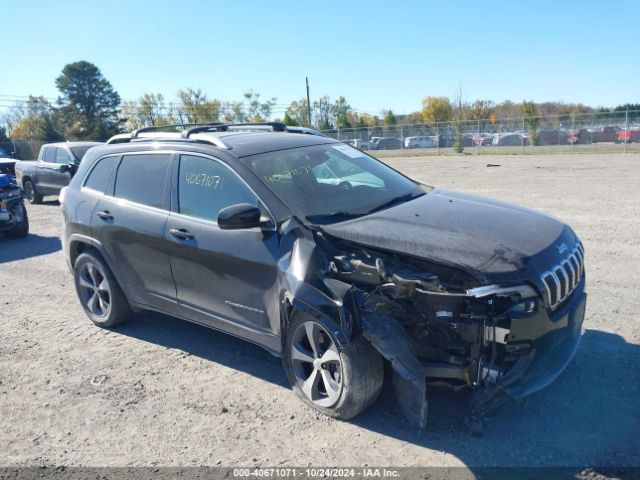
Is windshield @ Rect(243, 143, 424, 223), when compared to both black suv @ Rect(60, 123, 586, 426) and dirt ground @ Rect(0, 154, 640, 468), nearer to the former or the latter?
black suv @ Rect(60, 123, 586, 426)

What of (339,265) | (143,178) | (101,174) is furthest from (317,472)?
(101,174)

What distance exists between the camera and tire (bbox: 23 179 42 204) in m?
15.9

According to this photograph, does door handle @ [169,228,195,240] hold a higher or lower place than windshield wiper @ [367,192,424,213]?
lower

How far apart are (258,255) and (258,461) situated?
1.37 m

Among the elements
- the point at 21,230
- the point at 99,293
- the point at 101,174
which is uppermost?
the point at 101,174

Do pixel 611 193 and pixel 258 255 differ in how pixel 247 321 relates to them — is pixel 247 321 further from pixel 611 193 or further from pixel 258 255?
pixel 611 193

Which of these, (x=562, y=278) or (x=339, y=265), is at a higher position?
(x=339, y=265)

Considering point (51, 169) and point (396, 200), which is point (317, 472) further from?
point (51, 169)

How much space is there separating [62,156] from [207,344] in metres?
12.0

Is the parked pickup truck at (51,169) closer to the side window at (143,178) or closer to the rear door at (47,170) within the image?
the rear door at (47,170)

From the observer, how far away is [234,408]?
3.85m

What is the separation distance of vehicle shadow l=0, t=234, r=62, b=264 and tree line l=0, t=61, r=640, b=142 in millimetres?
41571

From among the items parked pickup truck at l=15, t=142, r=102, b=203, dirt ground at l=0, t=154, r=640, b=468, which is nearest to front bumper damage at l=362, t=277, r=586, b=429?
dirt ground at l=0, t=154, r=640, b=468

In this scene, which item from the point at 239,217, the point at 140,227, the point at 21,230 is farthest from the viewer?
the point at 21,230
